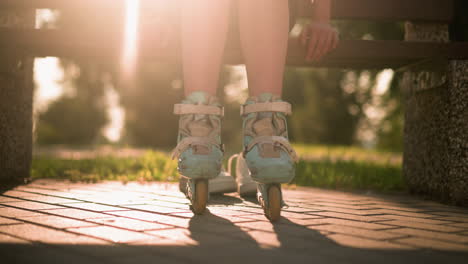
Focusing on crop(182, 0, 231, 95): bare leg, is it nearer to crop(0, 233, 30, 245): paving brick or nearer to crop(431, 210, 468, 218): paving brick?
crop(0, 233, 30, 245): paving brick

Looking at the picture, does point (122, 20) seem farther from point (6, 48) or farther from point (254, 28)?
point (254, 28)

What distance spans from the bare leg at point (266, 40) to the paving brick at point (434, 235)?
2.44 feet

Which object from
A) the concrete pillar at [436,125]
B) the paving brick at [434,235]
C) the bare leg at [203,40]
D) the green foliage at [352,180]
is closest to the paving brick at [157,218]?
the bare leg at [203,40]

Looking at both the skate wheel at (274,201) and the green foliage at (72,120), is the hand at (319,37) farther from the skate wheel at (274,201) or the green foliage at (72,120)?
the green foliage at (72,120)

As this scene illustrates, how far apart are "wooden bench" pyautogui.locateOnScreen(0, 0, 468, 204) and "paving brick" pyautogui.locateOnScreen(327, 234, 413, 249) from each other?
1192 mm

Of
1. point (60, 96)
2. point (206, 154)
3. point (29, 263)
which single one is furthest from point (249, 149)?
point (60, 96)

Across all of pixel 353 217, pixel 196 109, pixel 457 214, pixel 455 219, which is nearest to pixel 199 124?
pixel 196 109

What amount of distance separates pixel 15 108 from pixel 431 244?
8.95 ft

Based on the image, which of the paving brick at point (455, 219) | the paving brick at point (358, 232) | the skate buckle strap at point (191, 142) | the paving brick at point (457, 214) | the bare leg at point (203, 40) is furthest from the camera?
the paving brick at point (457, 214)

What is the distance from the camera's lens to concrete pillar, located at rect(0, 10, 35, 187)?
10.8 ft

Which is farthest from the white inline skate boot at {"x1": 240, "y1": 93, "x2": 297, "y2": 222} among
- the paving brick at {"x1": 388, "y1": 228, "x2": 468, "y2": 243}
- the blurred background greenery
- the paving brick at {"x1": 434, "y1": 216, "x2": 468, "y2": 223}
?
the blurred background greenery

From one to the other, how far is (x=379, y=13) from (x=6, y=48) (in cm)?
246

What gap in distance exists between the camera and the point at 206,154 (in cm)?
204

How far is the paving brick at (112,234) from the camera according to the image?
1632 millimetres
